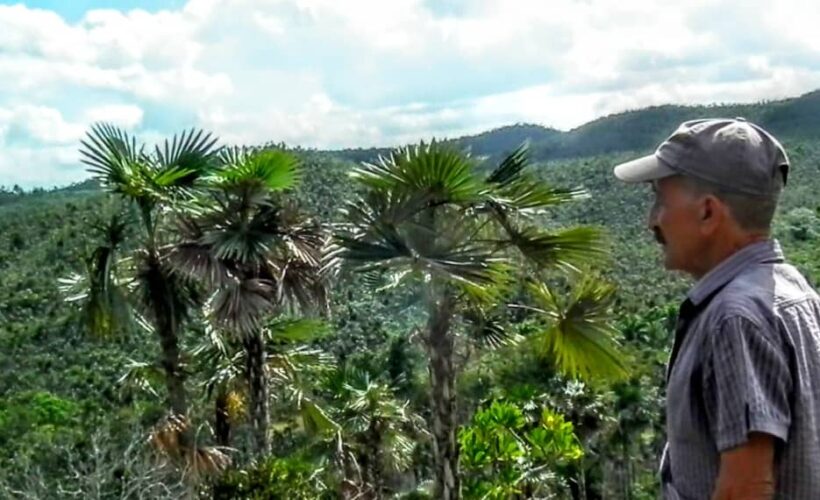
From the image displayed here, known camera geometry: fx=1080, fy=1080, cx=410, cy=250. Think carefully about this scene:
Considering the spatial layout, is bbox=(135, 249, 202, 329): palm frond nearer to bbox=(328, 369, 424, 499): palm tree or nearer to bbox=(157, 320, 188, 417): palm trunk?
bbox=(157, 320, 188, 417): palm trunk

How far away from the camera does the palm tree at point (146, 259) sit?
6.93 metres

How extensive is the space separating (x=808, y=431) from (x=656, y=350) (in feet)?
70.8

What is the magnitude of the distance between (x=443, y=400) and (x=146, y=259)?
7.44 feet

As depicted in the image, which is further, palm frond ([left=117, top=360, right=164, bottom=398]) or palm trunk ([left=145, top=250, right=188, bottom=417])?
palm frond ([left=117, top=360, right=164, bottom=398])

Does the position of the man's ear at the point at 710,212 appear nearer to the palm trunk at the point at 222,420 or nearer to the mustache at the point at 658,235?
the mustache at the point at 658,235

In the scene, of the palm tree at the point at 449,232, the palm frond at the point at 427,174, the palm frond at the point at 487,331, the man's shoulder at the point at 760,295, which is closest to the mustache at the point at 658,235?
the man's shoulder at the point at 760,295

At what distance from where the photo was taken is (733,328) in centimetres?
140

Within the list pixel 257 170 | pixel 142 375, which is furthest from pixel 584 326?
pixel 142 375

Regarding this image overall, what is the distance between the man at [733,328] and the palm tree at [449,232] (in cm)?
376

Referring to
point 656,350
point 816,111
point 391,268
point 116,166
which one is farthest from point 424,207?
point 816,111

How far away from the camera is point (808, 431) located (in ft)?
4.60

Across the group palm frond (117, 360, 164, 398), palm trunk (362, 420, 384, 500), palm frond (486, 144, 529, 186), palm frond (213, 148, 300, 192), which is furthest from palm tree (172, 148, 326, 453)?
palm trunk (362, 420, 384, 500)

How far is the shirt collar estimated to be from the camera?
149cm

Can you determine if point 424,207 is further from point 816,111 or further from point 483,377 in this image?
point 816,111
